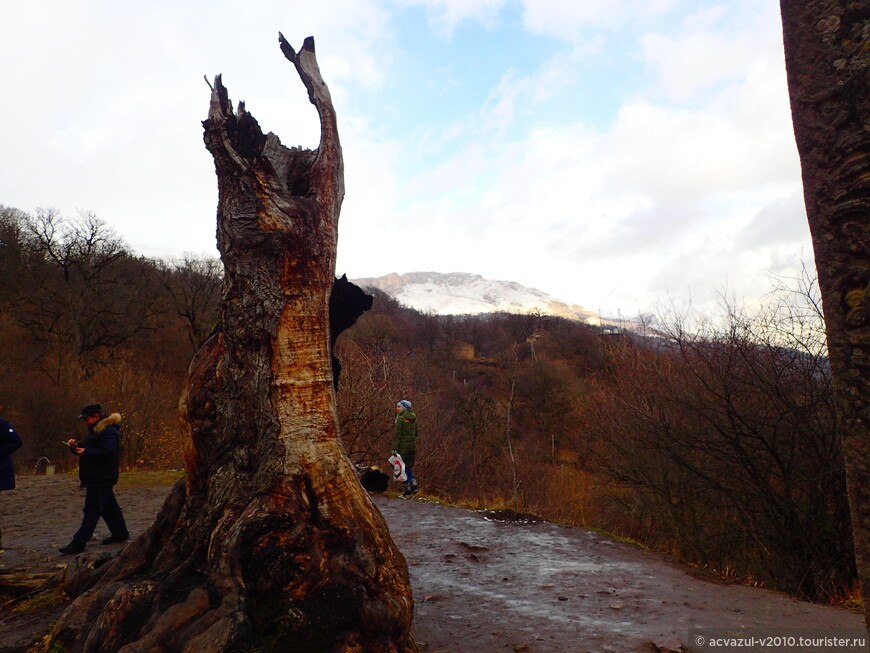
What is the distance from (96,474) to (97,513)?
477mm

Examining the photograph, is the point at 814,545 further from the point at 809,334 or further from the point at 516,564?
the point at 516,564

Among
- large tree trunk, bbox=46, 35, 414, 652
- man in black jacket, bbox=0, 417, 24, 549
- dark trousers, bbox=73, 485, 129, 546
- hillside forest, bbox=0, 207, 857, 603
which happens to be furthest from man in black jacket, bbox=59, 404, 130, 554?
hillside forest, bbox=0, 207, 857, 603

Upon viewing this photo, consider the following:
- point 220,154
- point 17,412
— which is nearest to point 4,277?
point 17,412

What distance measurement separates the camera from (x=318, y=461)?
13.0 ft

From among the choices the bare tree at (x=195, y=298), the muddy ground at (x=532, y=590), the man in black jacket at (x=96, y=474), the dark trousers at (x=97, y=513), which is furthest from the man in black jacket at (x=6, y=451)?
the bare tree at (x=195, y=298)

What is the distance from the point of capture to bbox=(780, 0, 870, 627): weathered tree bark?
5.89 ft

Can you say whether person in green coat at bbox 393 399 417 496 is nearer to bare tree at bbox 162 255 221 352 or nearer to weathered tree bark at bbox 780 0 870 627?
weathered tree bark at bbox 780 0 870 627

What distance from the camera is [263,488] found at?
3766 mm

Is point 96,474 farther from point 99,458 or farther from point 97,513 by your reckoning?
point 97,513

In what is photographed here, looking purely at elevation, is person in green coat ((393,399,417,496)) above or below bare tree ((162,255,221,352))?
below

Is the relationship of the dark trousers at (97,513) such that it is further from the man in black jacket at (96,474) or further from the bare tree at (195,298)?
the bare tree at (195,298)

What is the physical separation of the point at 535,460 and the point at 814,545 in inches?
762

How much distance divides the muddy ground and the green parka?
5.52ft

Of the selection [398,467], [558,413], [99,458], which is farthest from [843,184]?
[558,413]
